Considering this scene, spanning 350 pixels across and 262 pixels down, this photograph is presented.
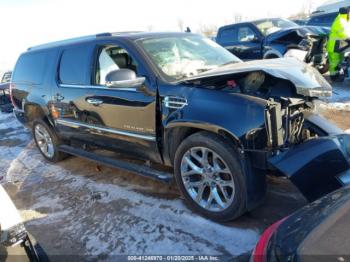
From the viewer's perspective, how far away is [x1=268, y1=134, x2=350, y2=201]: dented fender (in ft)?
9.84

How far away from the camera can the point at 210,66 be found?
165 inches

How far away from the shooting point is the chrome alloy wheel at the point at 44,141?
231 inches

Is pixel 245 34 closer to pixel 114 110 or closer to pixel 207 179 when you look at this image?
pixel 114 110

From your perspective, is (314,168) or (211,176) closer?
(314,168)

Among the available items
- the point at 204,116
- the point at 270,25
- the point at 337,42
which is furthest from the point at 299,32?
the point at 204,116

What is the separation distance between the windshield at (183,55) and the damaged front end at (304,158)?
125 cm

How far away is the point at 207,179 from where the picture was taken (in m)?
3.51

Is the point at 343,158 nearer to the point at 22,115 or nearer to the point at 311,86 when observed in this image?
the point at 311,86

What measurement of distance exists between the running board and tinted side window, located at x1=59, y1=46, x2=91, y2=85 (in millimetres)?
1007

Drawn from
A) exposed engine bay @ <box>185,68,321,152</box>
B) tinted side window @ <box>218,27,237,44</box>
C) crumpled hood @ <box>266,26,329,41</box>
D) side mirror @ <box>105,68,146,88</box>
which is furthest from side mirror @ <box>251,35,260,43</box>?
side mirror @ <box>105,68,146,88</box>

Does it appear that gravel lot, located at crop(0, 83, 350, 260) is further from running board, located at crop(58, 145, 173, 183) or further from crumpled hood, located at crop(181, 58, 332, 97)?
crumpled hood, located at crop(181, 58, 332, 97)

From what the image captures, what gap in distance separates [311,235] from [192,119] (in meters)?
1.86

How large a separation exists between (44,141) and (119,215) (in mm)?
2779

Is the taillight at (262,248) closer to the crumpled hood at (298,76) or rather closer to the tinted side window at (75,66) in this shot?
the crumpled hood at (298,76)
